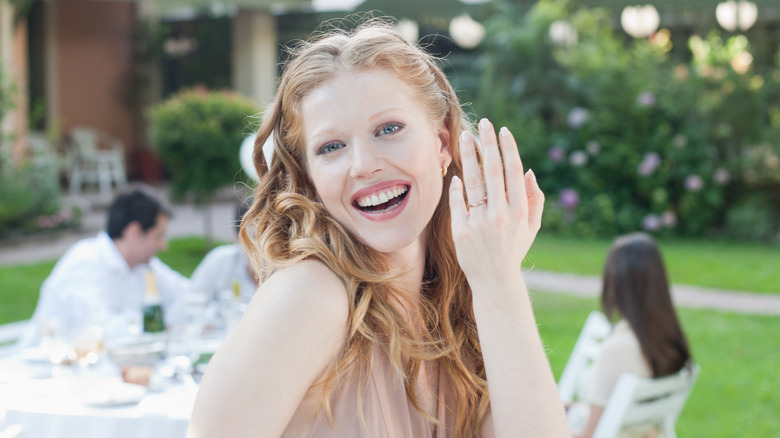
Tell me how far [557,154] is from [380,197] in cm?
1129

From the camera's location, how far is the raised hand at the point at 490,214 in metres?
1.31

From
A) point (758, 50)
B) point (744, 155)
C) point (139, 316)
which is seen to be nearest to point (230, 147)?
point (139, 316)

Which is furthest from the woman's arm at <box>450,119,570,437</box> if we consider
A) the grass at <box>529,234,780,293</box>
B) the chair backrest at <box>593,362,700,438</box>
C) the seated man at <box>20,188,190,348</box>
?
the grass at <box>529,234,780,293</box>

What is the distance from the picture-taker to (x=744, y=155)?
12.1 metres

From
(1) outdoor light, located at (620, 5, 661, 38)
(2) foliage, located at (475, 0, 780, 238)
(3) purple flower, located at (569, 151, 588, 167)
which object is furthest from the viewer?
(1) outdoor light, located at (620, 5, 661, 38)

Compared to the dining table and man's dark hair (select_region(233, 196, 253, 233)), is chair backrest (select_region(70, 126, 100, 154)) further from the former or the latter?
the dining table

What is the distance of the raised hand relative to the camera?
1312mm

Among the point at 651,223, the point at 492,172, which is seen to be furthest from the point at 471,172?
the point at 651,223

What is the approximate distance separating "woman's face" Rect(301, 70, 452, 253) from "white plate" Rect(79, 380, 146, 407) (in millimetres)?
1444

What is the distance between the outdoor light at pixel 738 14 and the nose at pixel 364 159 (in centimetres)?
1420

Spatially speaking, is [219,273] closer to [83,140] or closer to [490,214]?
[490,214]

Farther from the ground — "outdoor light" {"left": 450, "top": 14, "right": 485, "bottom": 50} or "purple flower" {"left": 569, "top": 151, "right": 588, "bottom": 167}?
"outdoor light" {"left": 450, "top": 14, "right": 485, "bottom": 50}

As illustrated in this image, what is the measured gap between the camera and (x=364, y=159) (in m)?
1.40

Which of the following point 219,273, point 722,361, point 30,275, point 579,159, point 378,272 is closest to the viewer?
point 378,272
